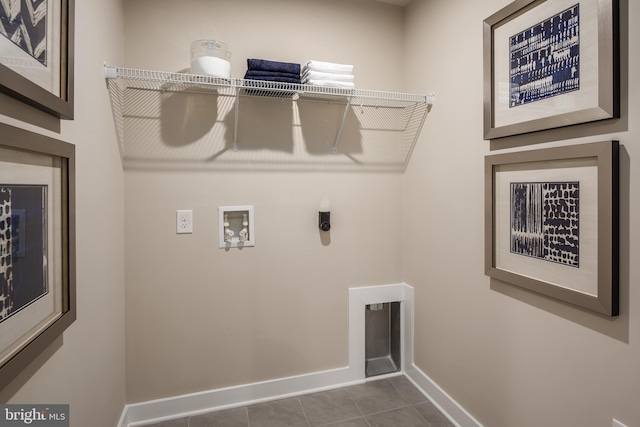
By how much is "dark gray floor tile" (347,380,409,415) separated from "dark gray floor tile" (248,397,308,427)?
0.34 metres

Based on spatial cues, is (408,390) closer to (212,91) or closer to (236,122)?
(236,122)

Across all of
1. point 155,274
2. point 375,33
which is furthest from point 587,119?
point 155,274

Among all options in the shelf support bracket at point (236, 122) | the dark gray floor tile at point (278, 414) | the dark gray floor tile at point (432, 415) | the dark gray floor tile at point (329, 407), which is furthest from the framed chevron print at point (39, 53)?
the dark gray floor tile at point (432, 415)

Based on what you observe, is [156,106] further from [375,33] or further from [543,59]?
[543,59]

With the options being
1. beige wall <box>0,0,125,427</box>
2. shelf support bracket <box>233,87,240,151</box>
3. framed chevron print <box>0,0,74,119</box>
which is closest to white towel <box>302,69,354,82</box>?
shelf support bracket <box>233,87,240,151</box>

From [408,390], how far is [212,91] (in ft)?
6.74

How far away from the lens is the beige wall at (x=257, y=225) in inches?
69.1

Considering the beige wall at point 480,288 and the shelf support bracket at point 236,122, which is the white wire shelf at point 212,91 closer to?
the shelf support bracket at point 236,122

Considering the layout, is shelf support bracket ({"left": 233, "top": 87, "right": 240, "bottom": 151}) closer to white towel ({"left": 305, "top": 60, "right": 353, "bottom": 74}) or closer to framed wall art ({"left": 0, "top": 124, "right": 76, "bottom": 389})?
white towel ({"left": 305, "top": 60, "right": 353, "bottom": 74})

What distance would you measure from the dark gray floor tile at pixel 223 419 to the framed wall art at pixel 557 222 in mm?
1460

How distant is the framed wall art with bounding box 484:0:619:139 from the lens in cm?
104

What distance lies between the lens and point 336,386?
6.82 feet

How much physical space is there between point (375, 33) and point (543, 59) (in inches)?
44.3

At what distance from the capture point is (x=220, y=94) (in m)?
1.79
